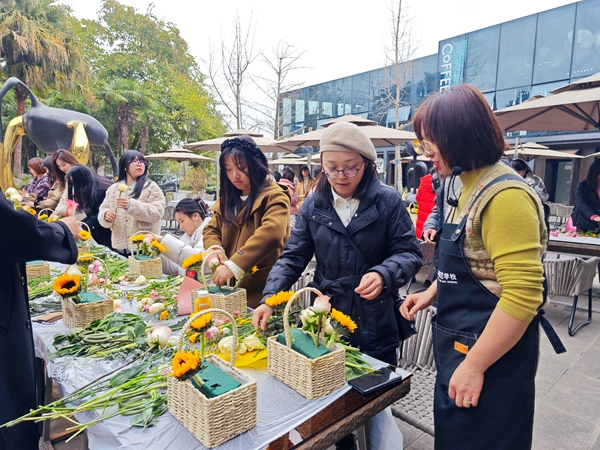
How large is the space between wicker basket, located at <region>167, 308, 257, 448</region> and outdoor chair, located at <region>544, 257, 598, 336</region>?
146 inches

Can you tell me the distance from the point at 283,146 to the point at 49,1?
1450 cm

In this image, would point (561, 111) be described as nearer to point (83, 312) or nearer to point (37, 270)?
point (83, 312)

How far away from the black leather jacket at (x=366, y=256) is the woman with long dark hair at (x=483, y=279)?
19.8 inches

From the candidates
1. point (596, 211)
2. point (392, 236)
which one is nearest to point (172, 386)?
point (392, 236)

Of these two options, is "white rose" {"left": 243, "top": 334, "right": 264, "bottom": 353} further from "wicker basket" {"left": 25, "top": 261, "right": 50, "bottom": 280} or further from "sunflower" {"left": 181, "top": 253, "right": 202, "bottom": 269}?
"wicker basket" {"left": 25, "top": 261, "right": 50, "bottom": 280}

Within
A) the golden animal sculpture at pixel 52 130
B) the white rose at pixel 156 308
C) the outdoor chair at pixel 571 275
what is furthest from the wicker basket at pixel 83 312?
the golden animal sculpture at pixel 52 130

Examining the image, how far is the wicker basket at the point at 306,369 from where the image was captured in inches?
48.0

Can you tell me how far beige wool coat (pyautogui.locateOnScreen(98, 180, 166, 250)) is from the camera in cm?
367

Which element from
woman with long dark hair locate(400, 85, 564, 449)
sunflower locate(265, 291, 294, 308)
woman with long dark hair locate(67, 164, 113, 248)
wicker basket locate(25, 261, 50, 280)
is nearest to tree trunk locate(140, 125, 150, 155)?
woman with long dark hair locate(67, 164, 113, 248)

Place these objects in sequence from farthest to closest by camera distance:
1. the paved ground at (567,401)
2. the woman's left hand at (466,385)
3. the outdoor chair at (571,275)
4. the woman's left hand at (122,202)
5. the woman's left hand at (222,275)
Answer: the outdoor chair at (571,275) < the woman's left hand at (122,202) < the paved ground at (567,401) < the woman's left hand at (222,275) < the woman's left hand at (466,385)

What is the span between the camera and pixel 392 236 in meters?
1.78

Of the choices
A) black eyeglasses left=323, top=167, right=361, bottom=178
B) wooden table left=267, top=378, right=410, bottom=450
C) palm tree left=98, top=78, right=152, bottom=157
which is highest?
palm tree left=98, top=78, right=152, bottom=157

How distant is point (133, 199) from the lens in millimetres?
3588

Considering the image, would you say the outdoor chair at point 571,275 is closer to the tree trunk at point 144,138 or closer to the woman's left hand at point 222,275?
the woman's left hand at point 222,275
